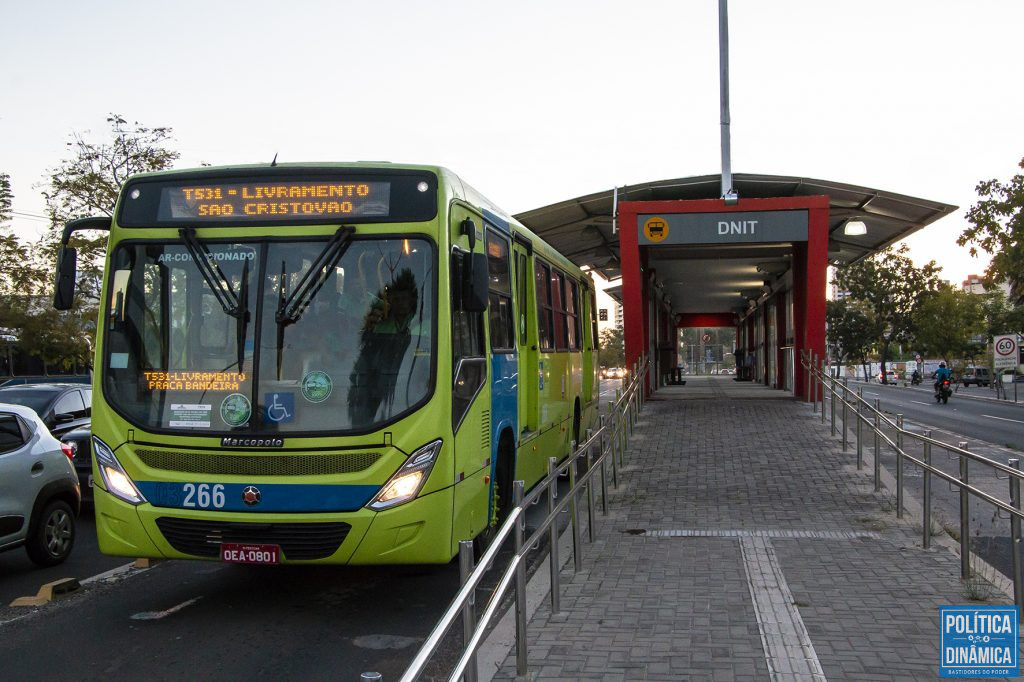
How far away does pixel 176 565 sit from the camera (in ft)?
28.9

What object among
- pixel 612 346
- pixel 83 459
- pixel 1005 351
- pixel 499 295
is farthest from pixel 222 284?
pixel 612 346

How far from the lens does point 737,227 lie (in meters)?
18.4

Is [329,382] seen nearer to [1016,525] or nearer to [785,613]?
[785,613]

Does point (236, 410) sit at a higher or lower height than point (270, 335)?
lower

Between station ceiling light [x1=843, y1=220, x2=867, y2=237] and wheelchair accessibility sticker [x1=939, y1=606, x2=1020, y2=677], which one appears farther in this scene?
station ceiling light [x1=843, y1=220, x2=867, y2=237]

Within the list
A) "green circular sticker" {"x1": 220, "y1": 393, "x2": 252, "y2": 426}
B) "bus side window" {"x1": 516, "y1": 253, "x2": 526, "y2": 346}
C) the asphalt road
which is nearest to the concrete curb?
"bus side window" {"x1": 516, "y1": 253, "x2": 526, "y2": 346}

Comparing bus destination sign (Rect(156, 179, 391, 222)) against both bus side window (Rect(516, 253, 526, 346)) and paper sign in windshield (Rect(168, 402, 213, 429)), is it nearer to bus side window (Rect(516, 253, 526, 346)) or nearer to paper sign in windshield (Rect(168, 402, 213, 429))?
paper sign in windshield (Rect(168, 402, 213, 429))

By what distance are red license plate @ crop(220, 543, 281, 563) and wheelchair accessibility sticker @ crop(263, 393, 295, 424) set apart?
83 centimetres

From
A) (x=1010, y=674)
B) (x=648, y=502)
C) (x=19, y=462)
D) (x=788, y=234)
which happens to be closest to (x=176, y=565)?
(x=19, y=462)

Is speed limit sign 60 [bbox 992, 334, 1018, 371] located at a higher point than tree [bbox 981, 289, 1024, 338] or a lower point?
lower

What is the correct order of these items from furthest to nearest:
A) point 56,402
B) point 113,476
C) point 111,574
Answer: point 56,402, point 111,574, point 113,476

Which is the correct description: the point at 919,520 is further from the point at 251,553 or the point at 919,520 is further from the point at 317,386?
the point at 251,553

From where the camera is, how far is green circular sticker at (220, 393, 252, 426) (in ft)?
21.1

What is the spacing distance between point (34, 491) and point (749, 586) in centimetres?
612
